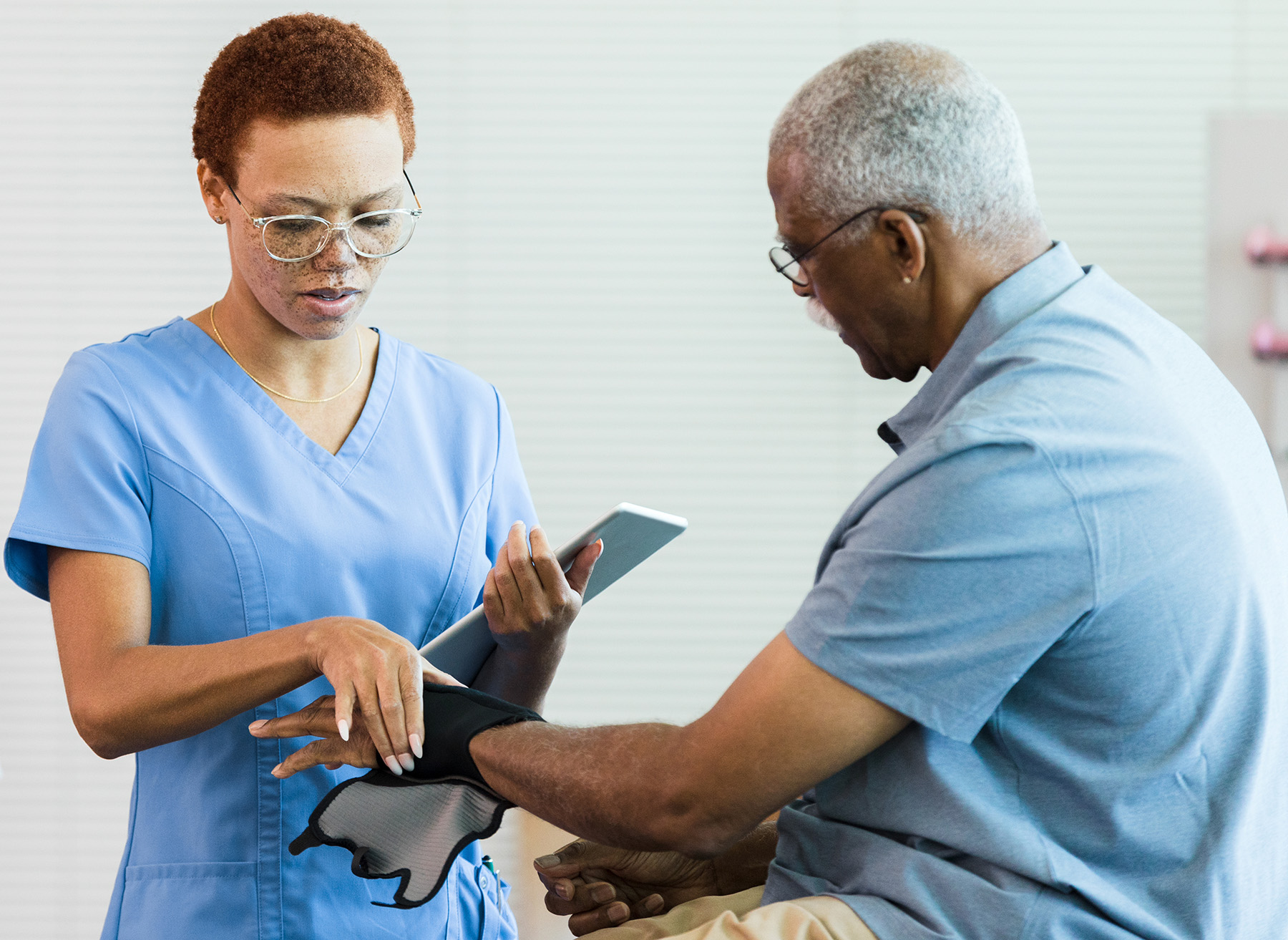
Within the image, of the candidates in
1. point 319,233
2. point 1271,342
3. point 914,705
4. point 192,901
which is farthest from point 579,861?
point 1271,342

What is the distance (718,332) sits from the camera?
2.85 metres

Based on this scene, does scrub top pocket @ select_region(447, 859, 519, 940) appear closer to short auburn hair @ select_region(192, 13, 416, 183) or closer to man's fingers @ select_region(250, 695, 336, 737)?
man's fingers @ select_region(250, 695, 336, 737)

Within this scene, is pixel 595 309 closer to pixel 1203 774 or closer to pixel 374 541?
pixel 374 541

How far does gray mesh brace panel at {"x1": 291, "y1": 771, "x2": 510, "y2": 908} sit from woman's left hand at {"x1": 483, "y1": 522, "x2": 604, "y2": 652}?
8.7 inches

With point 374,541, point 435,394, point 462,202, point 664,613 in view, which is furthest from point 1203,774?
point 462,202

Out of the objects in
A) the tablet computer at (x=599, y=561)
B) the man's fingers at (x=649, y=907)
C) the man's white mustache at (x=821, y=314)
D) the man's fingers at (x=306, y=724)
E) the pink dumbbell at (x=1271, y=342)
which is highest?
the man's white mustache at (x=821, y=314)

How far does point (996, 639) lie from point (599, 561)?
615mm

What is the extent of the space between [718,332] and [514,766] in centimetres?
193

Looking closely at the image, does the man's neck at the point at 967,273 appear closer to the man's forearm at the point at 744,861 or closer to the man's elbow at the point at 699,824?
the man's elbow at the point at 699,824

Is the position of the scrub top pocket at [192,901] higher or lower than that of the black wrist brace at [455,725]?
lower

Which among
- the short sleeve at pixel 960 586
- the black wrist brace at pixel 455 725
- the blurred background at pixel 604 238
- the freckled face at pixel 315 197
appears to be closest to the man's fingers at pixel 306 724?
the black wrist brace at pixel 455 725

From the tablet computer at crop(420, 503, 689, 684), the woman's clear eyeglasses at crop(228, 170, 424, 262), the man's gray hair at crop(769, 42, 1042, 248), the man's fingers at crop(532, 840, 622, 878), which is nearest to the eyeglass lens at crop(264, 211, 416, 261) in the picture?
the woman's clear eyeglasses at crop(228, 170, 424, 262)

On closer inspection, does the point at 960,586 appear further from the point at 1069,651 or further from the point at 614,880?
the point at 614,880

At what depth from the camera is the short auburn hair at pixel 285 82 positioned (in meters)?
1.23
